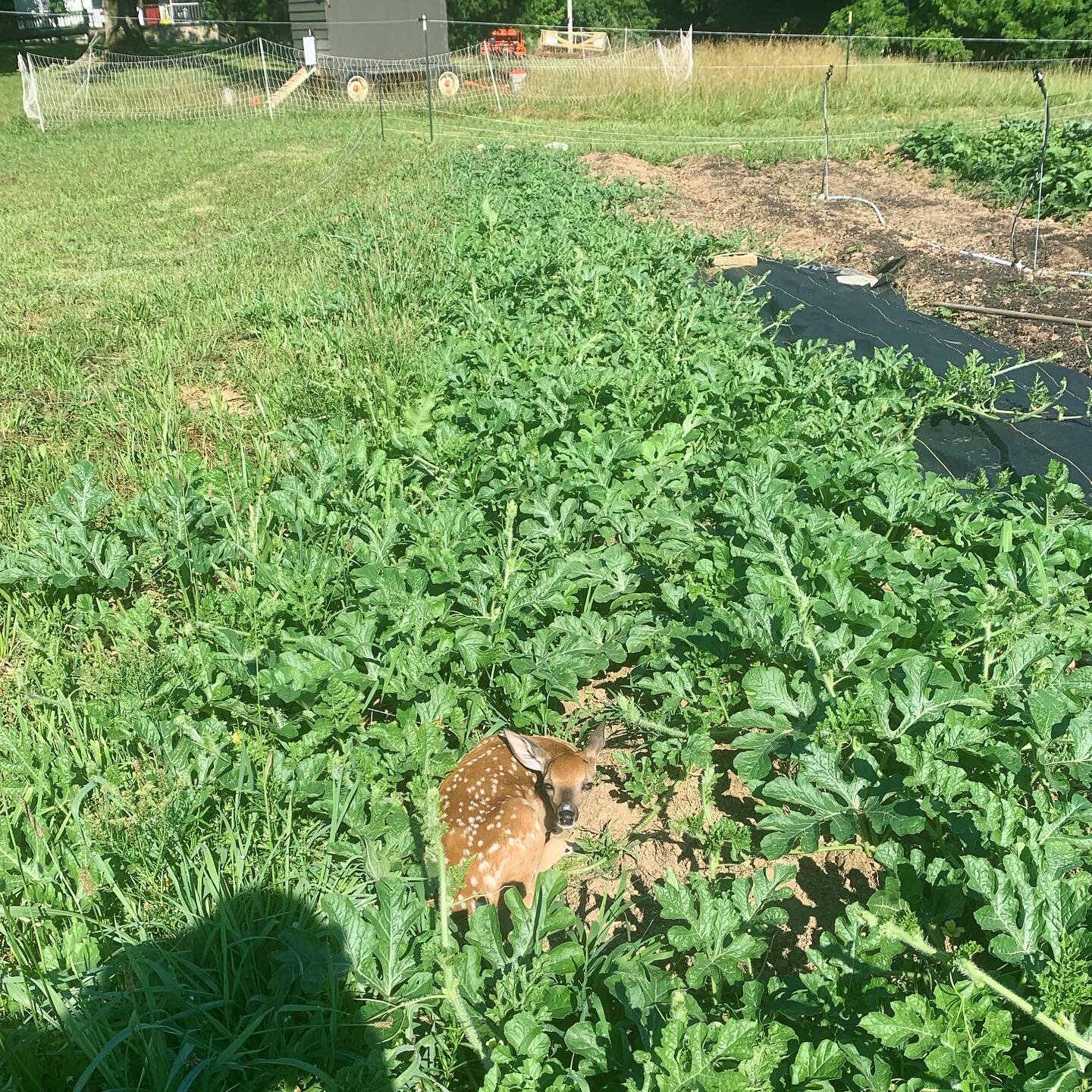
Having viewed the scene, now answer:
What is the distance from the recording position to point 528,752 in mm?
2436

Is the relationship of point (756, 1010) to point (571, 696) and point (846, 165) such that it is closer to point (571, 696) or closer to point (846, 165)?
point (571, 696)

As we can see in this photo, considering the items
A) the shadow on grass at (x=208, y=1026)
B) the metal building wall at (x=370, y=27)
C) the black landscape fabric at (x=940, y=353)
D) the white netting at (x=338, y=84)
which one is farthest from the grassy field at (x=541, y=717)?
the metal building wall at (x=370, y=27)

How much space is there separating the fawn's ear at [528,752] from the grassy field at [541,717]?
23 centimetres

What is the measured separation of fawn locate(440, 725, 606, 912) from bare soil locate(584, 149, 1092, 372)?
15.2 ft

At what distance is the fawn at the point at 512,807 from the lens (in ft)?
7.57

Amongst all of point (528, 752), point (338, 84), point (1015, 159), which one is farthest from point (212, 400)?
point (338, 84)

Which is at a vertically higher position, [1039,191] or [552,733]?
[1039,191]

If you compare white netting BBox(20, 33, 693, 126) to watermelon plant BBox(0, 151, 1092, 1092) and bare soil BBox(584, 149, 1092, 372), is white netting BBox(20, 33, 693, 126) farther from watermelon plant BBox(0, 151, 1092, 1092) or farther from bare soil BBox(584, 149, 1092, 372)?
watermelon plant BBox(0, 151, 1092, 1092)

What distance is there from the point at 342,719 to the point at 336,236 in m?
7.37

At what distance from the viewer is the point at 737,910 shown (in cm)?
212

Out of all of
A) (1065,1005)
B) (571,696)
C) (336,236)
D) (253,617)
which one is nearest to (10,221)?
(336,236)

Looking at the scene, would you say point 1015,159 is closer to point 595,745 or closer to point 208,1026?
Result: point 595,745

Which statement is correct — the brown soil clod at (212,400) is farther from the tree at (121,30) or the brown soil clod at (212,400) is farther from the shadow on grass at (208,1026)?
the tree at (121,30)

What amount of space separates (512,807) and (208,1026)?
84 cm
